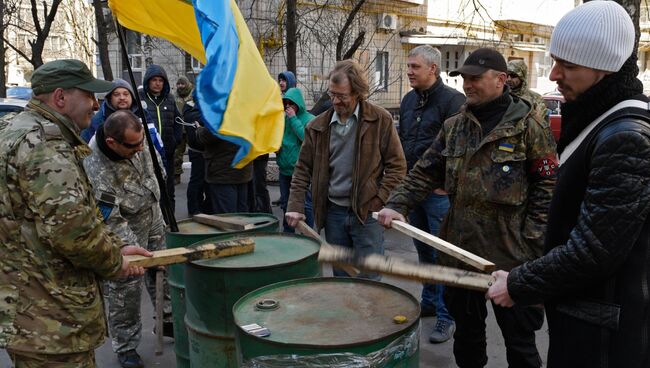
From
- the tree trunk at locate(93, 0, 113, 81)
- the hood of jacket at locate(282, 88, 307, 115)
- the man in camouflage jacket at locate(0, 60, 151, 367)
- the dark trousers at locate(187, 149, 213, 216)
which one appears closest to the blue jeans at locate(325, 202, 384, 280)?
the man in camouflage jacket at locate(0, 60, 151, 367)

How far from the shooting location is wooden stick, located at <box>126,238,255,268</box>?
120 inches

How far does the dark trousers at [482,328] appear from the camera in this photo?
328 centimetres

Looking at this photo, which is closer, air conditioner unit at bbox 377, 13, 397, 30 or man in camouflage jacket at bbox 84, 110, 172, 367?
man in camouflage jacket at bbox 84, 110, 172, 367

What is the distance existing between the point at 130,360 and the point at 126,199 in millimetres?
1139

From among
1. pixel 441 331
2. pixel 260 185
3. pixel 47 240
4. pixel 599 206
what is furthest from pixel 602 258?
pixel 260 185

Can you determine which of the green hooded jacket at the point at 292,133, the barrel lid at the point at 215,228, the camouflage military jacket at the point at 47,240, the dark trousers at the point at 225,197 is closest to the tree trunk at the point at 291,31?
the green hooded jacket at the point at 292,133

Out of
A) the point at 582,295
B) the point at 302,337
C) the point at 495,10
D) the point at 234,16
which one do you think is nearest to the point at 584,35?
the point at 582,295

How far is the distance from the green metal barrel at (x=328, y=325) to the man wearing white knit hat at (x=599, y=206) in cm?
52

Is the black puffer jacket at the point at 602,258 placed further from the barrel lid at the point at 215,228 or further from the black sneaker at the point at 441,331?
the black sneaker at the point at 441,331

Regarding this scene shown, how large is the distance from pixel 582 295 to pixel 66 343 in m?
2.09

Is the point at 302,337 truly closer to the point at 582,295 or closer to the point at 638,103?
the point at 582,295

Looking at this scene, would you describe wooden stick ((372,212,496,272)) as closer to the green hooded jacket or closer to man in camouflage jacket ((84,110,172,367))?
man in camouflage jacket ((84,110,172,367))

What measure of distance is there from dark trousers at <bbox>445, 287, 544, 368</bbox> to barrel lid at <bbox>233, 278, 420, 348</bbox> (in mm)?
715

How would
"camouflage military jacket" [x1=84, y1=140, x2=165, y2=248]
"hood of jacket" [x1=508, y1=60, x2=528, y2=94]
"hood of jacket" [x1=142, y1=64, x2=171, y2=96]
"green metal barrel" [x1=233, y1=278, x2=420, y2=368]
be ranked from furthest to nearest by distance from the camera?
"hood of jacket" [x1=142, y1=64, x2=171, y2=96] < "hood of jacket" [x1=508, y1=60, x2=528, y2=94] < "camouflage military jacket" [x1=84, y1=140, x2=165, y2=248] < "green metal barrel" [x1=233, y1=278, x2=420, y2=368]
